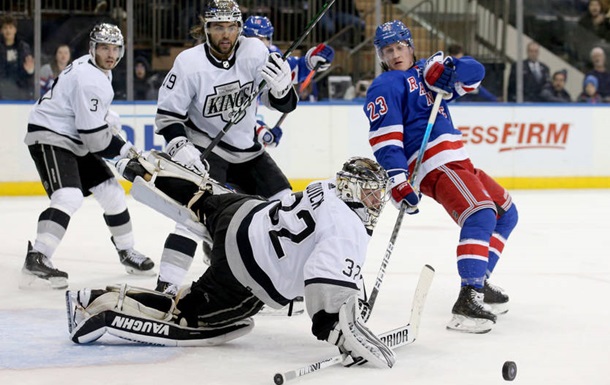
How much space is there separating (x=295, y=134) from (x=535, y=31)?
2436 millimetres

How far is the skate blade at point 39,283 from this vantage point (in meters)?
4.55

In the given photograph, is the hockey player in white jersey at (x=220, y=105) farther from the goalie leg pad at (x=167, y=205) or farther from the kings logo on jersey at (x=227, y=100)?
the goalie leg pad at (x=167, y=205)

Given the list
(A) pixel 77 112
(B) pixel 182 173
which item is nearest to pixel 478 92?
(A) pixel 77 112

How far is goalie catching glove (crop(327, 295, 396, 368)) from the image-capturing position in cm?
295

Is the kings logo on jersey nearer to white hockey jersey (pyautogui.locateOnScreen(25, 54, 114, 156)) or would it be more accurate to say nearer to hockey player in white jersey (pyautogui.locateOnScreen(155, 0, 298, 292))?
hockey player in white jersey (pyautogui.locateOnScreen(155, 0, 298, 292))

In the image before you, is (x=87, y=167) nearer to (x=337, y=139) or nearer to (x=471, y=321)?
(x=471, y=321)

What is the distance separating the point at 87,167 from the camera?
4945mm

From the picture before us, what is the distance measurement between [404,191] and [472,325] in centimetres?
52

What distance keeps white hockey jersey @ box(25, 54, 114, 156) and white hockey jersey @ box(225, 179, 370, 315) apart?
1497 millimetres

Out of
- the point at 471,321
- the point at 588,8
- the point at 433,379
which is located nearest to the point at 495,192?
the point at 471,321

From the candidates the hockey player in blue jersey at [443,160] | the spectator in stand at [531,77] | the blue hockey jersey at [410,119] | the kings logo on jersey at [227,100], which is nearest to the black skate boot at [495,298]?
the hockey player in blue jersey at [443,160]

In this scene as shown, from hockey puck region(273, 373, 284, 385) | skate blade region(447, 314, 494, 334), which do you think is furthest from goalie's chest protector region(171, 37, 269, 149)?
hockey puck region(273, 373, 284, 385)

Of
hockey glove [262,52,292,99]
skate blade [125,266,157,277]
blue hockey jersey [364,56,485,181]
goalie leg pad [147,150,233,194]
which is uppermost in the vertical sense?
hockey glove [262,52,292,99]

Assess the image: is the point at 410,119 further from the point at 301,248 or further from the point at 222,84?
the point at 301,248
